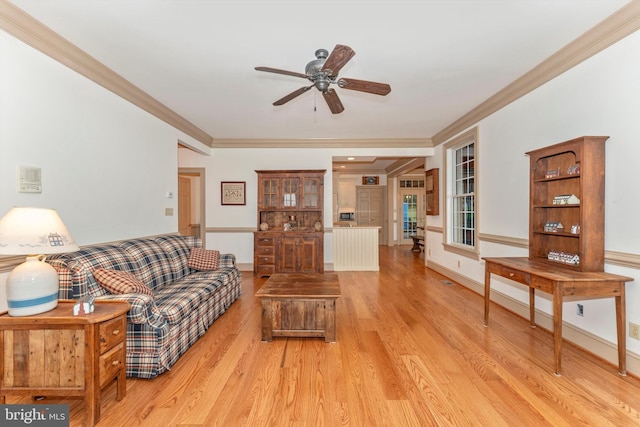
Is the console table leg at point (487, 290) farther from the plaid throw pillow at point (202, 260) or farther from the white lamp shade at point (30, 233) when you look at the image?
the white lamp shade at point (30, 233)

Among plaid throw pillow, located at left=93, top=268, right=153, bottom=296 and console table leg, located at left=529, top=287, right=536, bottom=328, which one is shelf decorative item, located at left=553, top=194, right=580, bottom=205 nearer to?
console table leg, located at left=529, top=287, right=536, bottom=328

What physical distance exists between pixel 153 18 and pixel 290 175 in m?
3.56

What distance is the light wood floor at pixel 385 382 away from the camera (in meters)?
1.76

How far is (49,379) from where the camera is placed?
167cm

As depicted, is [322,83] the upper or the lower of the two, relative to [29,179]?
upper

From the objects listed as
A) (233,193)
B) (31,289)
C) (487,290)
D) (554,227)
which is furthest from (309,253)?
(31,289)

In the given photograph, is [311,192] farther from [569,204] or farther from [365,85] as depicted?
[569,204]

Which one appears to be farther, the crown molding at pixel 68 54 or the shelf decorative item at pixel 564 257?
the shelf decorative item at pixel 564 257

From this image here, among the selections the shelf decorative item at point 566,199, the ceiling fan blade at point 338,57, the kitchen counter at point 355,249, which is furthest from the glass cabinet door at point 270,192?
the shelf decorative item at point 566,199

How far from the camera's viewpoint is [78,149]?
2.68 meters

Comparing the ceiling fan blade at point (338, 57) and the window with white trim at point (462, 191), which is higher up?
the ceiling fan blade at point (338, 57)

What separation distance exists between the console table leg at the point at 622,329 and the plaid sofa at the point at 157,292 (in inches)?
132

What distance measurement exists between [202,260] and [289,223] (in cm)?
235

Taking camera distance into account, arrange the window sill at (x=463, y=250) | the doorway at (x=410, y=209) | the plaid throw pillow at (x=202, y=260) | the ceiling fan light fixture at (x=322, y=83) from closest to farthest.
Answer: the ceiling fan light fixture at (x=322, y=83) → the plaid throw pillow at (x=202, y=260) → the window sill at (x=463, y=250) → the doorway at (x=410, y=209)
